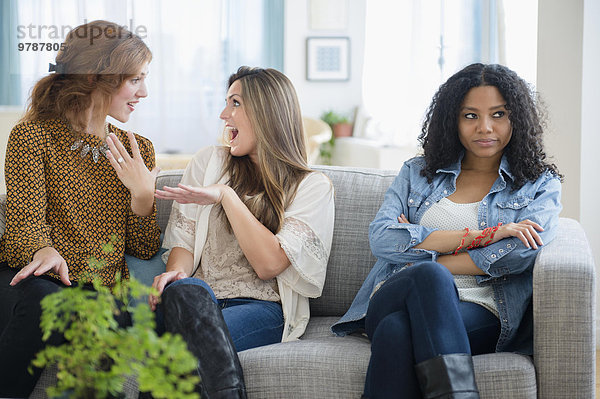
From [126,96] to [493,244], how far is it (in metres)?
1.13

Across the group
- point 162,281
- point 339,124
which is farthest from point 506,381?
point 339,124

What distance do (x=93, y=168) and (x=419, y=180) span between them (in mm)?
959

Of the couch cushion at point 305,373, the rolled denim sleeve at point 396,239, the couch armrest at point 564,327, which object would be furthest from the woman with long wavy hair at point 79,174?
the couch armrest at point 564,327

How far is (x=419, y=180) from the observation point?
2010 mm

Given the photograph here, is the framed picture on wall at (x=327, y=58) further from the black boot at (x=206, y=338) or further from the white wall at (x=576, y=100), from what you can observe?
the black boot at (x=206, y=338)

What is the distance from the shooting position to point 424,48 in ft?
17.2

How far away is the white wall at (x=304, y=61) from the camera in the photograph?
676 centimetres

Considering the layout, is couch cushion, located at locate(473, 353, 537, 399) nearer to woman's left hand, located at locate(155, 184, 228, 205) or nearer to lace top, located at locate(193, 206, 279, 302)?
lace top, located at locate(193, 206, 279, 302)

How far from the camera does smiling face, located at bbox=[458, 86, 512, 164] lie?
75.9 inches

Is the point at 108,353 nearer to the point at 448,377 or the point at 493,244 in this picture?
the point at 448,377

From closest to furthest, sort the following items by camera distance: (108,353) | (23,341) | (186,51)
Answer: (108,353), (23,341), (186,51)

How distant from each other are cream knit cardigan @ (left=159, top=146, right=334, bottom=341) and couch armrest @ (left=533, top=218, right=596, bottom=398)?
0.63 m

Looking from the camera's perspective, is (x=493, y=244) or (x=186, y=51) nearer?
(x=493, y=244)

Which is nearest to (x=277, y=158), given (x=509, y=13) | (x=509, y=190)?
(x=509, y=190)
